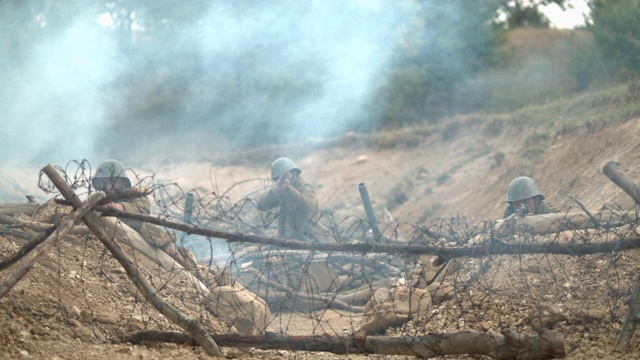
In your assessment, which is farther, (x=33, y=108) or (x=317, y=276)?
(x=33, y=108)

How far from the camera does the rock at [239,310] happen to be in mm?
6203

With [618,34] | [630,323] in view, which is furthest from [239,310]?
[618,34]

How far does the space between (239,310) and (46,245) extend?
6.71ft

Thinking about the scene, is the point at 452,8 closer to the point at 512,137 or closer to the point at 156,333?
the point at 512,137

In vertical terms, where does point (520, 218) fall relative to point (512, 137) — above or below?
below

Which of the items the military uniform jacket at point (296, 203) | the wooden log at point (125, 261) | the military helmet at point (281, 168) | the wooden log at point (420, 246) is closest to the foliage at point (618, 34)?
the military helmet at point (281, 168)

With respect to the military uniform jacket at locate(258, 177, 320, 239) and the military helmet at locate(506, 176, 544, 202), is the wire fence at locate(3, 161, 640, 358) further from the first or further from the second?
the military uniform jacket at locate(258, 177, 320, 239)

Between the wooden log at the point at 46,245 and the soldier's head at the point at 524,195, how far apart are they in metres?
4.62

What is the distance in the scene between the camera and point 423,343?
16.5ft

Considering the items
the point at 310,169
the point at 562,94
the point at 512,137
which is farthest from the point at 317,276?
the point at 562,94

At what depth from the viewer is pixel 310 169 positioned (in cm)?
2006

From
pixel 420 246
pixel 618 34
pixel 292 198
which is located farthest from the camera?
pixel 618 34

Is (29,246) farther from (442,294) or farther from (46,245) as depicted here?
(442,294)

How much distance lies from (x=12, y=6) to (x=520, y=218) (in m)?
12.7
